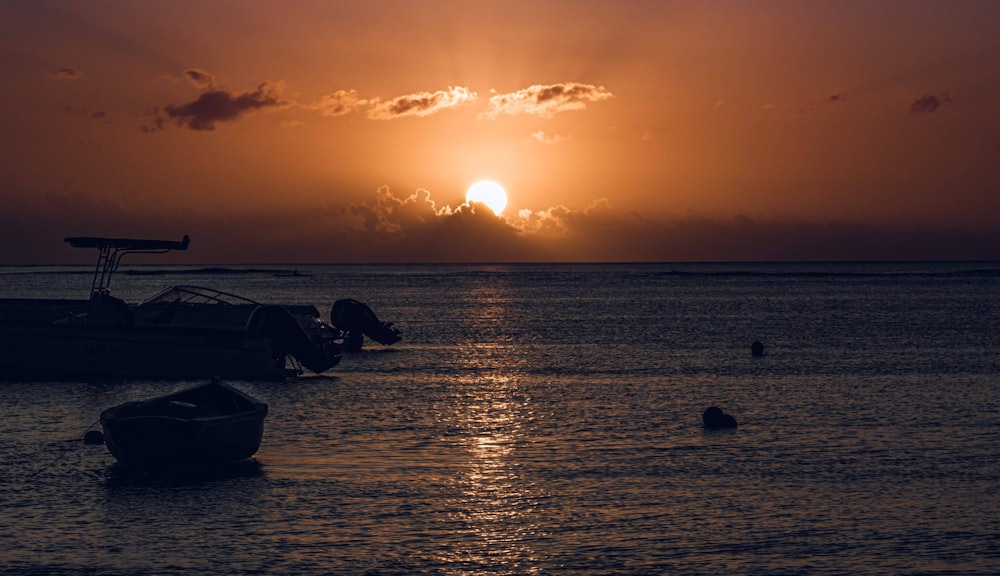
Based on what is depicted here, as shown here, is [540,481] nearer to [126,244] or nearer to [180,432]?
[180,432]

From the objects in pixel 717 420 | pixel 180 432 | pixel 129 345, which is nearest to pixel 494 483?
pixel 180 432

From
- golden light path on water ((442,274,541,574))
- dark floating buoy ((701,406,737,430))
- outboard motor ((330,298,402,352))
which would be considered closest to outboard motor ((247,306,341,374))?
golden light path on water ((442,274,541,574))

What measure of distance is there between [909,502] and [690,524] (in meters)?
5.71

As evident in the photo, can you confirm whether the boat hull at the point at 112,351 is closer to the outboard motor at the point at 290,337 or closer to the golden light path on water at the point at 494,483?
the outboard motor at the point at 290,337

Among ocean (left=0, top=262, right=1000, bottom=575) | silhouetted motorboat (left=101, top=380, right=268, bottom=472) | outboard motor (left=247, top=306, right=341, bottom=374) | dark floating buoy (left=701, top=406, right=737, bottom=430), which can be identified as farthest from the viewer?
outboard motor (left=247, top=306, right=341, bottom=374)

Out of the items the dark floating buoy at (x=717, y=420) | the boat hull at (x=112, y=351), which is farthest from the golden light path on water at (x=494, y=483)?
the boat hull at (x=112, y=351)

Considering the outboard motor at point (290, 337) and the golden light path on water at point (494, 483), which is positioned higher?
the outboard motor at point (290, 337)

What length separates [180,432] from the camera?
26.8 m

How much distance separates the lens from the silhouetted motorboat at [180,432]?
26.9 m

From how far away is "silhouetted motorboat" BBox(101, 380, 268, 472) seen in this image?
26.9 metres

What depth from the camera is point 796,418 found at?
3812 cm

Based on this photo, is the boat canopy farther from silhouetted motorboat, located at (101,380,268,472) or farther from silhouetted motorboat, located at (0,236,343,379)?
silhouetted motorboat, located at (101,380,268,472)

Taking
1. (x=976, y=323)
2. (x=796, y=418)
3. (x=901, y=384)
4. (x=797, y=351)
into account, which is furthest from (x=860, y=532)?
(x=976, y=323)

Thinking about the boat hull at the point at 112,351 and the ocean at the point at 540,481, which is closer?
the ocean at the point at 540,481
